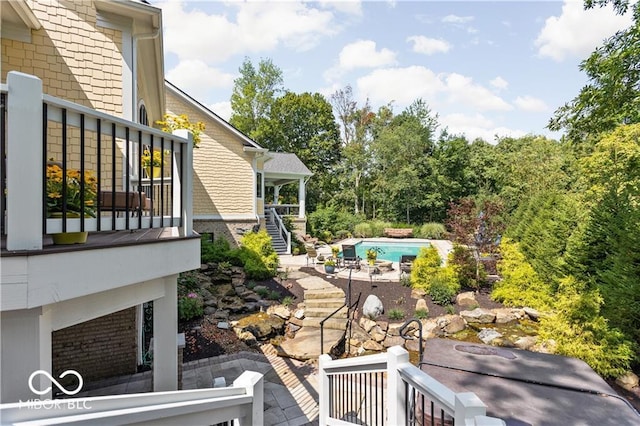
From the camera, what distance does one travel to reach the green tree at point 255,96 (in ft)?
108

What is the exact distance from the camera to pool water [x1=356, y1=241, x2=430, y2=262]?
1930 cm

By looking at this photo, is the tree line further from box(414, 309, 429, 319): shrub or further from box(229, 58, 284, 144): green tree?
box(414, 309, 429, 319): shrub

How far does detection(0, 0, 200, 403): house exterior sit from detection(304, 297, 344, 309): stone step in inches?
187

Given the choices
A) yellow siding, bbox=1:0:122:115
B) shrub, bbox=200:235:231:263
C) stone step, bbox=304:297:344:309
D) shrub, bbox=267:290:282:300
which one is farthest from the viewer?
shrub, bbox=200:235:231:263

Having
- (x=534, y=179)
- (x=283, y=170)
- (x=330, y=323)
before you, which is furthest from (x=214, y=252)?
(x=534, y=179)

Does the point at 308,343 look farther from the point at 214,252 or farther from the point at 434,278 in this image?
the point at 214,252

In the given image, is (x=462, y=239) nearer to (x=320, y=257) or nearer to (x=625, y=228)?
(x=625, y=228)

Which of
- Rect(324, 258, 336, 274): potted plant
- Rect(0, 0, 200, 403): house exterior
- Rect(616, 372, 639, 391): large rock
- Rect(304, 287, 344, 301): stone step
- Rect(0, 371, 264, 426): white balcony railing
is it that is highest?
Rect(0, 0, 200, 403): house exterior

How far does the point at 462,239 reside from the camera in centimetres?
1162

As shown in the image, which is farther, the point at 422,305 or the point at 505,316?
the point at 422,305

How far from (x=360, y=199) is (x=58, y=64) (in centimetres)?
2645

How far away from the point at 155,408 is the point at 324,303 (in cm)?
787

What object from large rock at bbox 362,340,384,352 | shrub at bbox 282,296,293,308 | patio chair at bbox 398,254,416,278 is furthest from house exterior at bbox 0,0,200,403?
patio chair at bbox 398,254,416,278

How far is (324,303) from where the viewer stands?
9.26 m
